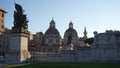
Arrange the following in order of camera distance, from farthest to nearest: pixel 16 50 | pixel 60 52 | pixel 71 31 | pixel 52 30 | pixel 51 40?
pixel 71 31
pixel 52 30
pixel 51 40
pixel 60 52
pixel 16 50

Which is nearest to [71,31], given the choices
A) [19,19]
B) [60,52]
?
[60,52]

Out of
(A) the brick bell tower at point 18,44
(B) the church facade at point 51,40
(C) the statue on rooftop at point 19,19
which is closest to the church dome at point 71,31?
(B) the church facade at point 51,40

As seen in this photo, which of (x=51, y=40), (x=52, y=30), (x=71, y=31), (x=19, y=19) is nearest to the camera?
(x=19, y=19)

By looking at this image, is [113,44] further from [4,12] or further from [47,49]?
[4,12]

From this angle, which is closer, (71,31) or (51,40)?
(51,40)

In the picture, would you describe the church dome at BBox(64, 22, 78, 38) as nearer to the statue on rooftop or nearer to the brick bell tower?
the statue on rooftop

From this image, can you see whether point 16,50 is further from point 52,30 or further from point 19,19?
point 52,30

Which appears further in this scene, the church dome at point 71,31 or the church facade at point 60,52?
the church dome at point 71,31

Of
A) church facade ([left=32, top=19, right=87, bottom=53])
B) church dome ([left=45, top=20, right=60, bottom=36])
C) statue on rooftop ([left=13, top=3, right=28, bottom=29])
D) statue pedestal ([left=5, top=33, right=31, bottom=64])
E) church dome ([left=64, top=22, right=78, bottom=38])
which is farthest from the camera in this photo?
→ church dome ([left=64, top=22, right=78, bottom=38])

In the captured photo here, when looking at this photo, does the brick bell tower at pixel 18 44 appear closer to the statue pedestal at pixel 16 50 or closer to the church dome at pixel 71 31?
the statue pedestal at pixel 16 50

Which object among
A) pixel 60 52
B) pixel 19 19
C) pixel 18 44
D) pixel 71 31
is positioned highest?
pixel 71 31

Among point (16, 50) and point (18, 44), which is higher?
point (18, 44)

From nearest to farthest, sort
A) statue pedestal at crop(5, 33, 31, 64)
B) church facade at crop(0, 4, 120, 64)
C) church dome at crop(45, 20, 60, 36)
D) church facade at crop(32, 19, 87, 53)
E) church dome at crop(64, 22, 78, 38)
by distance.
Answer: statue pedestal at crop(5, 33, 31, 64) → church facade at crop(0, 4, 120, 64) → church facade at crop(32, 19, 87, 53) → church dome at crop(45, 20, 60, 36) → church dome at crop(64, 22, 78, 38)

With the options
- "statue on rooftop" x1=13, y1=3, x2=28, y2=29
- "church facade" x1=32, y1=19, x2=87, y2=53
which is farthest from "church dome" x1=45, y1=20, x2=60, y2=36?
"statue on rooftop" x1=13, y1=3, x2=28, y2=29
